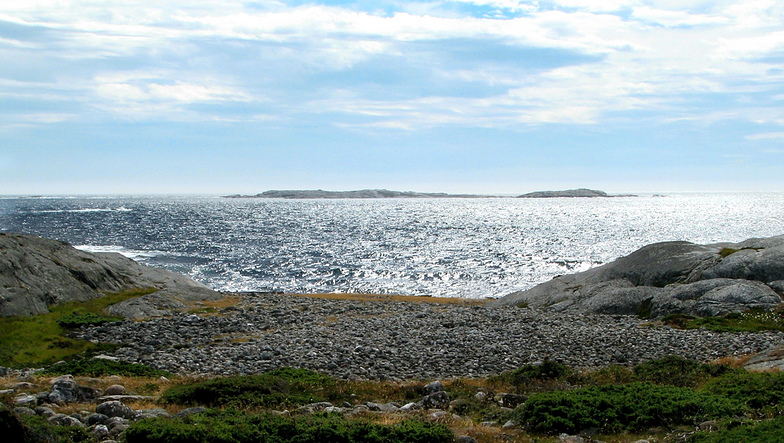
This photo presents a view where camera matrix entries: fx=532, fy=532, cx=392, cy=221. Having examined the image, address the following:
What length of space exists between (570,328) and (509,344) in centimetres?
605

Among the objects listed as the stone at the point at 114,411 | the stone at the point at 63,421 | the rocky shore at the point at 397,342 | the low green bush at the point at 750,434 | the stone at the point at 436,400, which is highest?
the low green bush at the point at 750,434

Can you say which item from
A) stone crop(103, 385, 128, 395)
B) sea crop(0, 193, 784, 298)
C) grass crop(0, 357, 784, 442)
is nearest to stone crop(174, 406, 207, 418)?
grass crop(0, 357, 784, 442)

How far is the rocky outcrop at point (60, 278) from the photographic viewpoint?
27.9 metres

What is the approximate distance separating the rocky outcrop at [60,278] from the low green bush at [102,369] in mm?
9875

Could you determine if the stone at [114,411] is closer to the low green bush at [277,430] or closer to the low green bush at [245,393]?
the low green bush at [245,393]

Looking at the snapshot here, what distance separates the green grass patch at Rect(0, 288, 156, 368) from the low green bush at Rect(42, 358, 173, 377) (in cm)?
321

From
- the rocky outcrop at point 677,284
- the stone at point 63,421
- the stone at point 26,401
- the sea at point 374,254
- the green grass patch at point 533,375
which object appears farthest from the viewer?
the sea at point 374,254

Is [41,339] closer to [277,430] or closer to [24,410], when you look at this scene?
[24,410]

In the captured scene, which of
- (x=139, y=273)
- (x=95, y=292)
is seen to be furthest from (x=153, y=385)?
(x=139, y=273)

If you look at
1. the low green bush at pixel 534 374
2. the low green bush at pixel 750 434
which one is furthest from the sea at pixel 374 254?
the low green bush at pixel 750 434

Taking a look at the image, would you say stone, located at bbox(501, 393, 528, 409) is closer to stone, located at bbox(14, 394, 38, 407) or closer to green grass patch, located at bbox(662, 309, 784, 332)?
stone, located at bbox(14, 394, 38, 407)

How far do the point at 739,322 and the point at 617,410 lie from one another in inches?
835

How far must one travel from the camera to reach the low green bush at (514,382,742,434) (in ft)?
40.5

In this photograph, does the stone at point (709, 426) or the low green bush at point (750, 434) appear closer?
the low green bush at point (750, 434)
